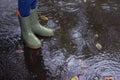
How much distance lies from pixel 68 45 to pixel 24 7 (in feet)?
2.54

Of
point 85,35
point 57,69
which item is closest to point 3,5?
point 85,35

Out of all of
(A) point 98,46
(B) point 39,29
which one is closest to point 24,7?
(B) point 39,29

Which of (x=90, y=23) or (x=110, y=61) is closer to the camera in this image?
(x=110, y=61)

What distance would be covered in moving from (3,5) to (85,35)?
1.66 meters

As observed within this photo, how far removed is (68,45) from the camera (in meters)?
3.53

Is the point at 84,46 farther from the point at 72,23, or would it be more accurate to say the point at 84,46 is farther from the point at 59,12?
the point at 59,12

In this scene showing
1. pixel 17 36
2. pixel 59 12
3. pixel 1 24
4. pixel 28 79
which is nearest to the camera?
pixel 28 79

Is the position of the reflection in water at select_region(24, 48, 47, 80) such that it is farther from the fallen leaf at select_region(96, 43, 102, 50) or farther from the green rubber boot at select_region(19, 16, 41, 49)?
the fallen leaf at select_region(96, 43, 102, 50)

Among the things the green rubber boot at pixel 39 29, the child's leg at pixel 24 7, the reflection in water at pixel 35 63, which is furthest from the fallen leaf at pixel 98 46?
the child's leg at pixel 24 7

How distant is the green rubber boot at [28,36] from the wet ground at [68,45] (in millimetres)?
76

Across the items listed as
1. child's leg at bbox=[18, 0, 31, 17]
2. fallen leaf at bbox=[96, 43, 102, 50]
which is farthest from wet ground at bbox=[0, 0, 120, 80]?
child's leg at bbox=[18, 0, 31, 17]

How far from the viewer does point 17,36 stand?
3.71m

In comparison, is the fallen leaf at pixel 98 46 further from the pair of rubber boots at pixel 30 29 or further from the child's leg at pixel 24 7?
the child's leg at pixel 24 7

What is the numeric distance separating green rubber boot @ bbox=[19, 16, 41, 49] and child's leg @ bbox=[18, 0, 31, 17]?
0.08 metres
